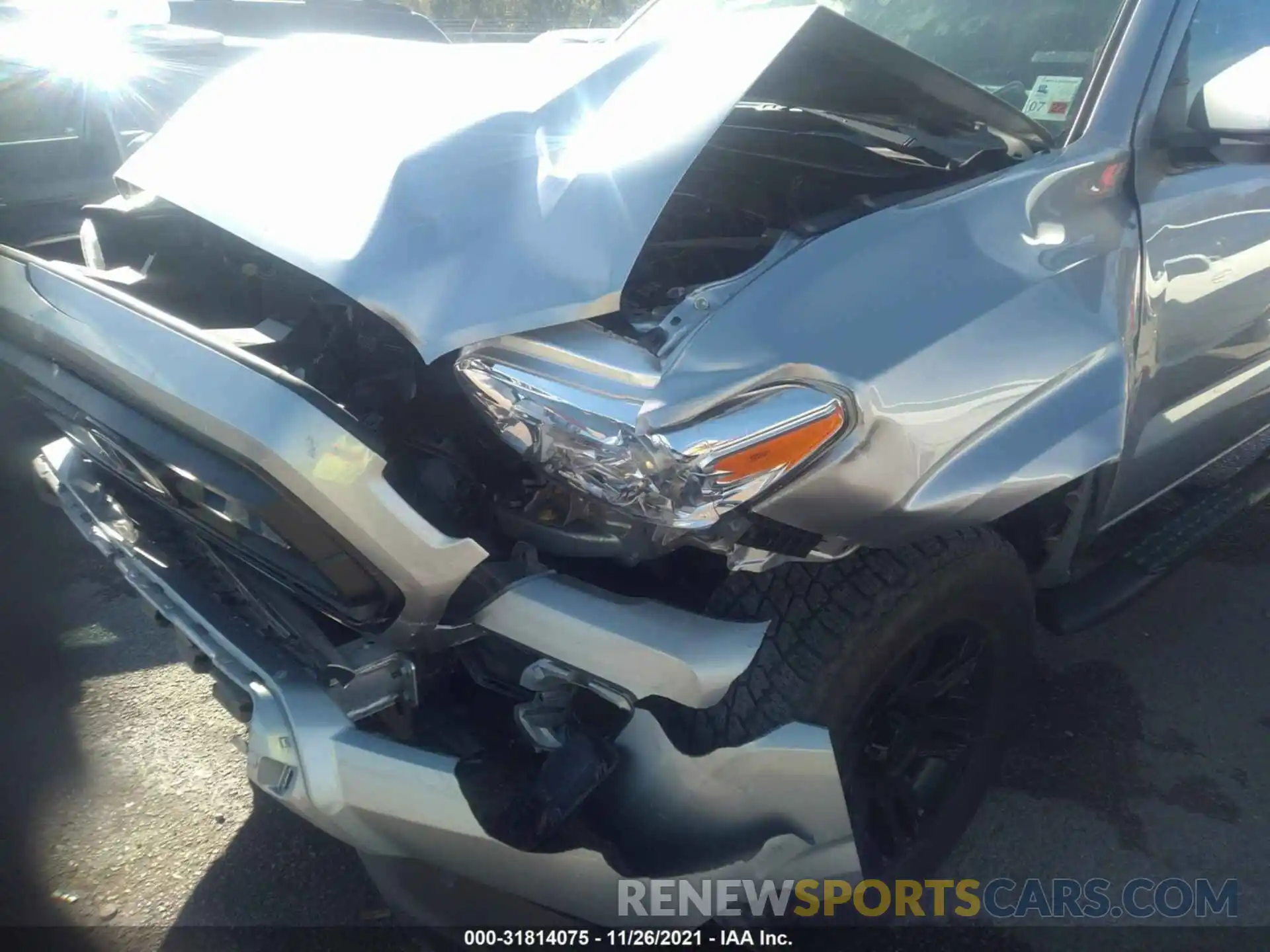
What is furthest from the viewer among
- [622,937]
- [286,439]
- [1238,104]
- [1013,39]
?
[1013,39]

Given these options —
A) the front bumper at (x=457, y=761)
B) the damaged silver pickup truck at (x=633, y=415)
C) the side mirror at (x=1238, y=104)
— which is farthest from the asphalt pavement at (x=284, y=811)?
the side mirror at (x=1238, y=104)

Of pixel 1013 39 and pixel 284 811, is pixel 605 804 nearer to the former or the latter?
pixel 284 811

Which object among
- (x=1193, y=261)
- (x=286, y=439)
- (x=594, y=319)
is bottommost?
(x=286, y=439)

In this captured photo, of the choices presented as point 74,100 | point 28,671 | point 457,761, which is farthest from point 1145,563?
point 74,100

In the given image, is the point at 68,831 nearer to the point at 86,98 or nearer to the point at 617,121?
the point at 617,121

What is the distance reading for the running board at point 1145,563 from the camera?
8.16 ft

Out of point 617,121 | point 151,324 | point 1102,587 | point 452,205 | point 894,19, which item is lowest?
point 1102,587

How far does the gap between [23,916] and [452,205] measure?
73.8 inches

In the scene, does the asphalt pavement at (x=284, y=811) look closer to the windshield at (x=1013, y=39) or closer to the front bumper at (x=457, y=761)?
the front bumper at (x=457, y=761)

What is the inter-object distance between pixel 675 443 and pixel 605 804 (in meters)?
0.62

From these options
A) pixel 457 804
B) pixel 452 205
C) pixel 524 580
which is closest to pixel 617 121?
pixel 452 205

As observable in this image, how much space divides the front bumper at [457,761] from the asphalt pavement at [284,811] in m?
0.79

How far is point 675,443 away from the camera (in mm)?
1535

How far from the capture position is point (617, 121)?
1.94 metres
